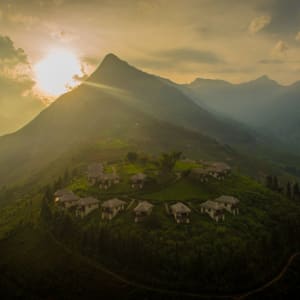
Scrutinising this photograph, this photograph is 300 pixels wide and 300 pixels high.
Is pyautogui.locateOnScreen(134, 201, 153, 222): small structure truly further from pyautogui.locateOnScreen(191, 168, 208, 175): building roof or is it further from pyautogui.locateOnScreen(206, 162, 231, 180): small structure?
pyautogui.locateOnScreen(206, 162, 231, 180): small structure

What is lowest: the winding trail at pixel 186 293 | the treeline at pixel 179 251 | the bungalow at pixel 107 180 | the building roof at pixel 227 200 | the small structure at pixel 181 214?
the winding trail at pixel 186 293

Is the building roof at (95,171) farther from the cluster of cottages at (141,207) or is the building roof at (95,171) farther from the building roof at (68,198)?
the building roof at (68,198)

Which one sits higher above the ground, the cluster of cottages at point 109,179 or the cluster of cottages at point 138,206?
the cluster of cottages at point 109,179

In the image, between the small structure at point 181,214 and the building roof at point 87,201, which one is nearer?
the small structure at point 181,214

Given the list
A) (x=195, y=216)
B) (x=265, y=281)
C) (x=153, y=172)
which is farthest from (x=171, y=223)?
(x=153, y=172)

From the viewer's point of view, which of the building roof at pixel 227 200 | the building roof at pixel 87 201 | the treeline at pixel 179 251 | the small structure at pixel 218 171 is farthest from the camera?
the small structure at pixel 218 171

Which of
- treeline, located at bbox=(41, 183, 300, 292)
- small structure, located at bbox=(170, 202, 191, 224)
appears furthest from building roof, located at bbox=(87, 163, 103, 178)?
small structure, located at bbox=(170, 202, 191, 224)

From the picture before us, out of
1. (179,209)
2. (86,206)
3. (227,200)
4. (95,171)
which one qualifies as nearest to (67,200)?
(86,206)

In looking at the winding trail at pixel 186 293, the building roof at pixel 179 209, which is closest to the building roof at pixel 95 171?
the building roof at pixel 179 209
